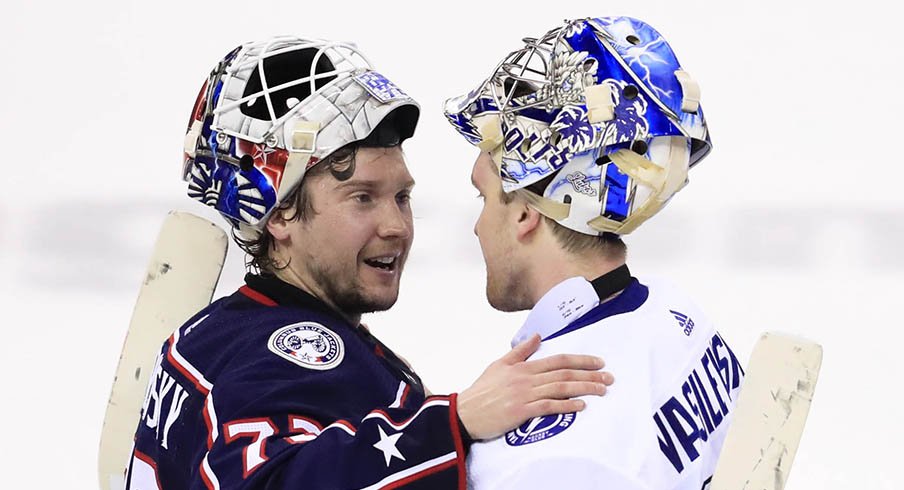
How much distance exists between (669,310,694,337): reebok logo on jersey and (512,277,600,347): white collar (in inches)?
5.5

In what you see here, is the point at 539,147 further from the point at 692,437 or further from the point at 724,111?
the point at 724,111

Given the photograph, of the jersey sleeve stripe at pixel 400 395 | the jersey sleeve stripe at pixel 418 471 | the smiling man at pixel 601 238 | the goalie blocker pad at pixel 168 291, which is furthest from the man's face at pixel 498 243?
the goalie blocker pad at pixel 168 291

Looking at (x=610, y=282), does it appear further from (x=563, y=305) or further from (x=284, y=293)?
(x=284, y=293)

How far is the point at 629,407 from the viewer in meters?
1.91

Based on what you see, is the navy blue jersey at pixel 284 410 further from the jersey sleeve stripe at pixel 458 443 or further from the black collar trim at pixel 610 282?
the black collar trim at pixel 610 282

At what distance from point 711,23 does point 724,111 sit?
31 centimetres

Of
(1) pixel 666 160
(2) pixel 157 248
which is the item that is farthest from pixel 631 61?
(2) pixel 157 248

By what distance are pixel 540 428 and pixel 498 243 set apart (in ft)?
1.29

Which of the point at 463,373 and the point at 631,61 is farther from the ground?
the point at 631,61

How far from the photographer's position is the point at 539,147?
6.80 ft

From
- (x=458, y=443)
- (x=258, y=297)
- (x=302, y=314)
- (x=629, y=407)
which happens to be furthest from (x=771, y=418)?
(x=258, y=297)

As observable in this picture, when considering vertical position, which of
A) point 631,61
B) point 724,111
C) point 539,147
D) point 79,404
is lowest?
→ point 79,404

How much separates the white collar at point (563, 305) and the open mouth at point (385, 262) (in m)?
0.47

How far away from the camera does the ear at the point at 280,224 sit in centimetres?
241
